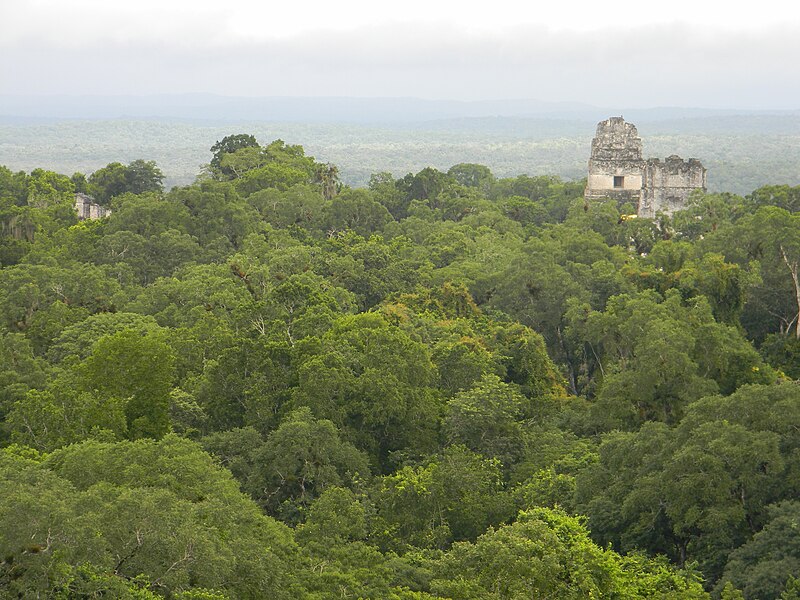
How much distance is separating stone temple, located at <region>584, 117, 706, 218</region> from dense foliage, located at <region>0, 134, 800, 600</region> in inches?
263

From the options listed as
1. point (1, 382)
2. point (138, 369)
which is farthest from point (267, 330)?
point (1, 382)

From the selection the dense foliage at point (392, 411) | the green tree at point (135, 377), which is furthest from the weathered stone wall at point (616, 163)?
the green tree at point (135, 377)

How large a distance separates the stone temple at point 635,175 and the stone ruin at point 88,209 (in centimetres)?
2229

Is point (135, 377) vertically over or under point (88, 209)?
under

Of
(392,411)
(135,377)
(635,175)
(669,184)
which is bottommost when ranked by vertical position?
(392,411)

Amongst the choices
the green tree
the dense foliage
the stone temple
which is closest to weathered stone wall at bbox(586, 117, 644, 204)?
the stone temple

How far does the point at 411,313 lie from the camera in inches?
1334

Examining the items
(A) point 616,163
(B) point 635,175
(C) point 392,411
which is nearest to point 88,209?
(A) point 616,163

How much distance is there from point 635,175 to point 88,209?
81.1ft

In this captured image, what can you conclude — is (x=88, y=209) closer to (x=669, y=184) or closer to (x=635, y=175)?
(x=635, y=175)

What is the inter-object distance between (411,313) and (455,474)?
11.4m

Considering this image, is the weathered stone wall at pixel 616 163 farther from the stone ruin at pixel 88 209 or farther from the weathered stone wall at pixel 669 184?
the stone ruin at pixel 88 209

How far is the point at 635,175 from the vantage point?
54.9 metres

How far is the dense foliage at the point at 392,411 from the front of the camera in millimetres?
17188
